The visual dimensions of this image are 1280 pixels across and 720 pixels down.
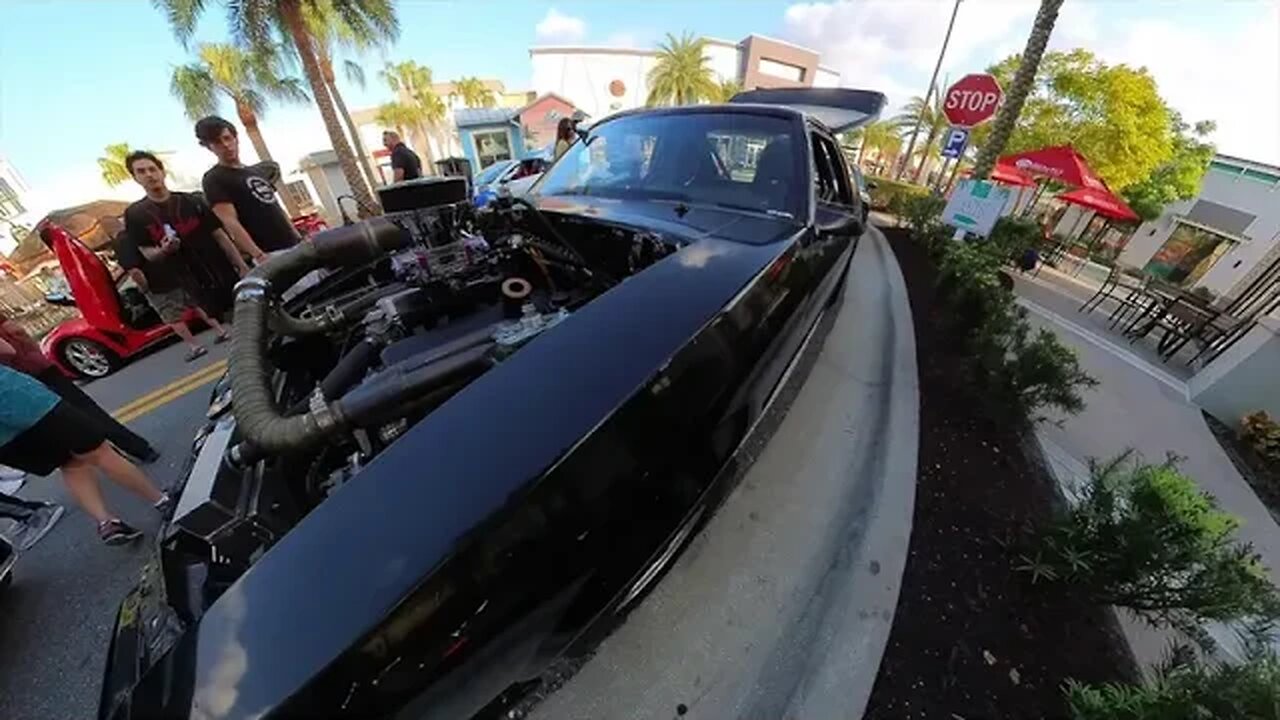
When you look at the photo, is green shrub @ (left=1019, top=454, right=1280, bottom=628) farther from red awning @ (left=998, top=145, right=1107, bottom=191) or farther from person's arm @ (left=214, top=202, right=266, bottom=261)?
red awning @ (left=998, top=145, right=1107, bottom=191)

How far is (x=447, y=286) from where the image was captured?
1763 mm

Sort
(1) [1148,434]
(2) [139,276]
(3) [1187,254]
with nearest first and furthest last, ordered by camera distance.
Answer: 1. (1) [1148,434]
2. (2) [139,276]
3. (3) [1187,254]

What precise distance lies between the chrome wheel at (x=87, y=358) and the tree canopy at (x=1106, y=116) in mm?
23817

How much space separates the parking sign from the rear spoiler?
5.58 ft

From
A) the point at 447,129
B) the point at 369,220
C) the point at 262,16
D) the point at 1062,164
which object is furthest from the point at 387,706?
the point at 447,129

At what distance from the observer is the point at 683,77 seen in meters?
29.1

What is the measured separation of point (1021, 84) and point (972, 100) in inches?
91.4

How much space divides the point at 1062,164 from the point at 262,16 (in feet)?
58.3

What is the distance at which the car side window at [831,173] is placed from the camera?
9.14 feet

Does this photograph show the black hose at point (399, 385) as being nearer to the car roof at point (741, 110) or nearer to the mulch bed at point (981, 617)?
the mulch bed at point (981, 617)

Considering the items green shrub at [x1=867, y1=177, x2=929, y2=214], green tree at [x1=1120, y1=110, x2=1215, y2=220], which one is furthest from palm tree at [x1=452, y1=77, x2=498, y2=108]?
green tree at [x1=1120, y1=110, x2=1215, y2=220]

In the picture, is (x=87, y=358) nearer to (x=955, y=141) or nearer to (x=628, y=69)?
(x=955, y=141)

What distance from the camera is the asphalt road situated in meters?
1.70

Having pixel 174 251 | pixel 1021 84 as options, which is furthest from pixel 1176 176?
pixel 174 251
